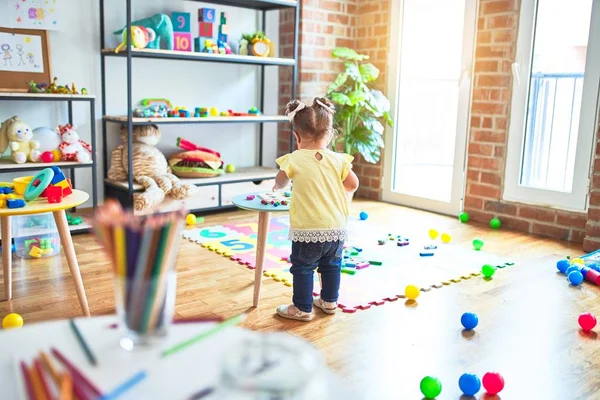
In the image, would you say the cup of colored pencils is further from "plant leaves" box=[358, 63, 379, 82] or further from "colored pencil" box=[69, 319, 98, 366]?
"plant leaves" box=[358, 63, 379, 82]

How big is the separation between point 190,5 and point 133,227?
12.1ft

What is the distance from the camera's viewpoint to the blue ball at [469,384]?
1706 mm

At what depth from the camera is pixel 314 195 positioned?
218 centimetres

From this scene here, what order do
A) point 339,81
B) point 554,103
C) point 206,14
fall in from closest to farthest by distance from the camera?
point 554,103
point 206,14
point 339,81

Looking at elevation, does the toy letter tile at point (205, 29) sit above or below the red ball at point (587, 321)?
above

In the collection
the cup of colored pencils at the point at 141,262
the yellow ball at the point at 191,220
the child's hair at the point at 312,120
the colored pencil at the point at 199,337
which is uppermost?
the child's hair at the point at 312,120

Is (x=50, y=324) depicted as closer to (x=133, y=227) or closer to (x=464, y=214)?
(x=133, y=227)

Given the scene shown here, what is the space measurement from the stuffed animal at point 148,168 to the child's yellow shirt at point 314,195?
1.62 metres

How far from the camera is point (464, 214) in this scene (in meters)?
4.02

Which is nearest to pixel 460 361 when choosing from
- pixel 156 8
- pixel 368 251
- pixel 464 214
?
pixel 368 251

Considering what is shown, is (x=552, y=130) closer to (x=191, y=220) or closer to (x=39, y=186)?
(x=191, y=220)

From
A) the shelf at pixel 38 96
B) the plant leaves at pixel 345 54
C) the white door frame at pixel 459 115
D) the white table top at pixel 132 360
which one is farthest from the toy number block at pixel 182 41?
the white table top at pixel 132 360

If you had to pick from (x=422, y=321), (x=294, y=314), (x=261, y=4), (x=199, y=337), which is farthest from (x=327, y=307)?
(x=261, y=4)

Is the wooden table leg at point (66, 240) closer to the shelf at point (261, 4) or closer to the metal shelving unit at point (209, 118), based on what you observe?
the metal shelving unit at point (209, 118)
